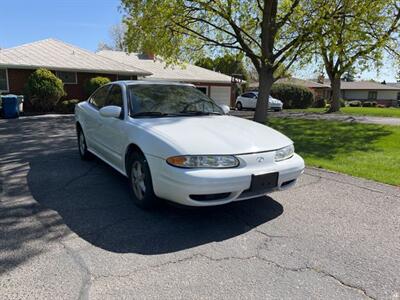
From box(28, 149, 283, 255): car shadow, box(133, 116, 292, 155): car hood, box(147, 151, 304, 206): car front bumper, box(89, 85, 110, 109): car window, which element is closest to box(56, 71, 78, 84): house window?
box(89, 85, 110, 109): car window

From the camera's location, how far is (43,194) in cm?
475

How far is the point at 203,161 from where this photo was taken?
3535 mm

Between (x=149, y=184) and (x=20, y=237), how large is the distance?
1.40 metres

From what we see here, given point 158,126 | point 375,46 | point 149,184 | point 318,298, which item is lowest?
point 318,298

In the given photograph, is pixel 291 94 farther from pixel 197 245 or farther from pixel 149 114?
pixel 197 245

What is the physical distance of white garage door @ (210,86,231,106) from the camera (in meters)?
28.9

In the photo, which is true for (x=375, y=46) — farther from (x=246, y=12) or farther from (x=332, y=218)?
(x=332, y=218)

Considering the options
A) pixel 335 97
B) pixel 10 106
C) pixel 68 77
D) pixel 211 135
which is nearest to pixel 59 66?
pixel 68 77

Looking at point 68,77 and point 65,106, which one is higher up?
point 68,77

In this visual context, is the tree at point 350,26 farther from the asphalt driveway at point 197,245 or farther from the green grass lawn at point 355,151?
the asphalt driveway at point 197,245

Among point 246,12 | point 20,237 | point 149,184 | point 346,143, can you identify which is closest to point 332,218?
point 149,184

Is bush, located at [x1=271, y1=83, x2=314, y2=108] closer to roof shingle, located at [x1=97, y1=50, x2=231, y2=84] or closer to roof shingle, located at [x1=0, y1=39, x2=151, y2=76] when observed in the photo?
roof shingle, located at [x1=97, y1=50, x2=231, y2=84]

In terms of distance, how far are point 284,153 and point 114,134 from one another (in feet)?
7.74

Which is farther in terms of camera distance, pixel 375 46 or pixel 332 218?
pixel 375 46
